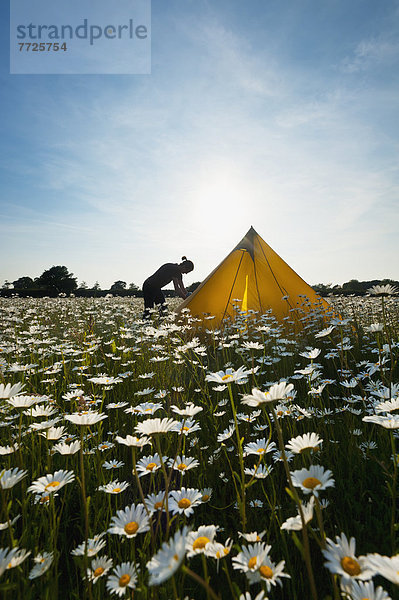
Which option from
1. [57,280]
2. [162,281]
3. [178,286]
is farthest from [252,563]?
[57,280]

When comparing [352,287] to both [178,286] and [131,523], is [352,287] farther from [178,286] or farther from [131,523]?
[131,523]

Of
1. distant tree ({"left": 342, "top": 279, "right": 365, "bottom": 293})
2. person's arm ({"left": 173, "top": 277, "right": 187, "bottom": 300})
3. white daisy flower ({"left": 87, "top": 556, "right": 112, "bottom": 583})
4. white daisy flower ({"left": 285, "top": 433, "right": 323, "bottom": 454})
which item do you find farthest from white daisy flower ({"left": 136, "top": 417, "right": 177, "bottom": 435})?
distant tree ({"left": 342, "top": 279, "right": 365, "bottom": 293})

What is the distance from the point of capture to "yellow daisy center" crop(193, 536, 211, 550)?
95 centimetres

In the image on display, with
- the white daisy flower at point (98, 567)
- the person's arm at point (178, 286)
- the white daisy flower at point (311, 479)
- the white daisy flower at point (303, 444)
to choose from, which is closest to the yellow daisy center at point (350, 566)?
the white daisy flower at point (311, 479)

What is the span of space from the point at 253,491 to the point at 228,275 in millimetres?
5299

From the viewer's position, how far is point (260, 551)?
0.91m

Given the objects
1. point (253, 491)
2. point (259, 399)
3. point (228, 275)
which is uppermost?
point (228, 275)

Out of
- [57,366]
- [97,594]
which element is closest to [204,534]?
[97,594]

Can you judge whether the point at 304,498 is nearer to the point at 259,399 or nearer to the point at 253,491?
the point at 253,491

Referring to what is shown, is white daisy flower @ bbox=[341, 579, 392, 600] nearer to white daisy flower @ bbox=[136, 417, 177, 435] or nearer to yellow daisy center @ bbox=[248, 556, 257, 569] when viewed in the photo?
yellow daisy center @ bbox=[248, 556, 257, 569]

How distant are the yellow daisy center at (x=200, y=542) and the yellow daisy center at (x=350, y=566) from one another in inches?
15.8

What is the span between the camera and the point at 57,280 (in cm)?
2139

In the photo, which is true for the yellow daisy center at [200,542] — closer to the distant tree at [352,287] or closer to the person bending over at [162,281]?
the person bending over at [162,281]

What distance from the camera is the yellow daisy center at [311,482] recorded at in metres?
0.91
